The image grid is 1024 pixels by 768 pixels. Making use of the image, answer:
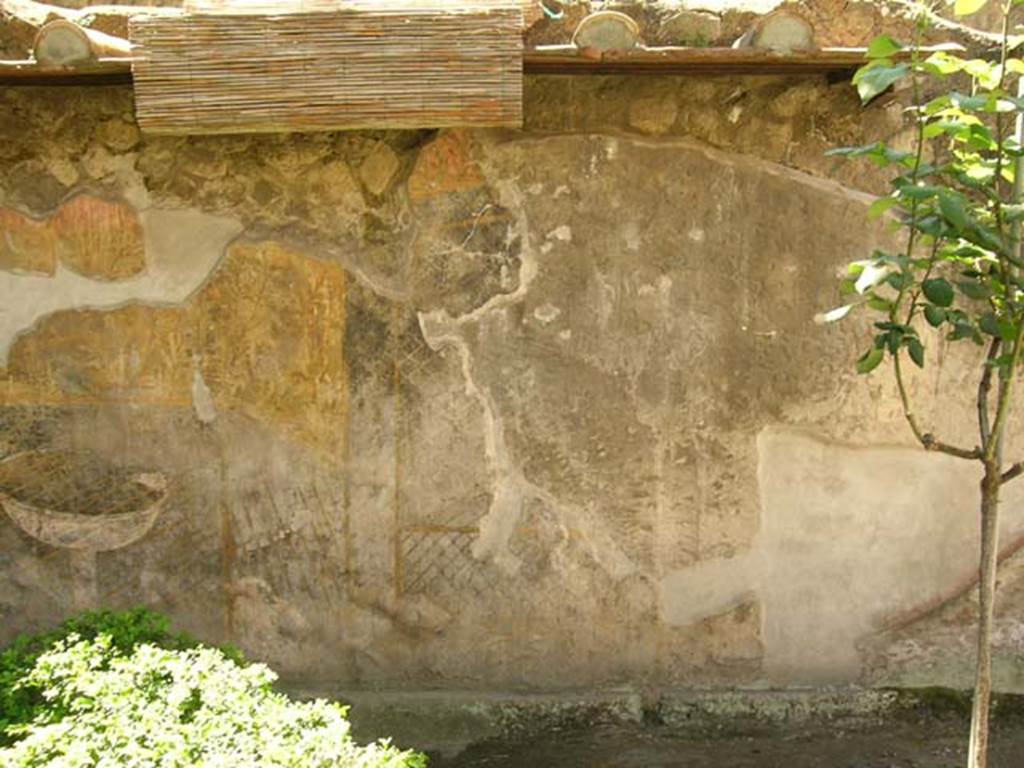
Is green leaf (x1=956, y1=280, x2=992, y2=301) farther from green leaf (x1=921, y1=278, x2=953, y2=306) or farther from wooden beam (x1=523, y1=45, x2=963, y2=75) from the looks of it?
wooden beam (x1=523, y1=45, x2=963, y2=75)

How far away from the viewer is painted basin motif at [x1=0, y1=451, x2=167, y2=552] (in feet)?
11.3

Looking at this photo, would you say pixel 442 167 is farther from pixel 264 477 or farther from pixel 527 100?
pixel 264 477

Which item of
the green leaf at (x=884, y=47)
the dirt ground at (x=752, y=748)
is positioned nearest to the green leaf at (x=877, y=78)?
the green leaf at (x=884, y=47)

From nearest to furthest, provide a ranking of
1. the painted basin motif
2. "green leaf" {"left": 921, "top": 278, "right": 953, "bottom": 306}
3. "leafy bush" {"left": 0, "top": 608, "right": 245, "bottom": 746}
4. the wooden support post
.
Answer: "green leaf" {"left": 921, "top": 278, "right": 953, "bottom": 306} → "leafy bush" {"left": 0, "top": 608, "right": 245, "bottom": 746} → the wooden support post → the painted basin motif

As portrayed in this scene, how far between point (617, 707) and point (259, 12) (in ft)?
7.57

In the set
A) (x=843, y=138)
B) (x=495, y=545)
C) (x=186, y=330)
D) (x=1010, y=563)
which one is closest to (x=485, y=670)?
(x=495, y=545)

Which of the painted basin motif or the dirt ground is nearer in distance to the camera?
the dirt ground

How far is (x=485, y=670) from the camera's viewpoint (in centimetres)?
351

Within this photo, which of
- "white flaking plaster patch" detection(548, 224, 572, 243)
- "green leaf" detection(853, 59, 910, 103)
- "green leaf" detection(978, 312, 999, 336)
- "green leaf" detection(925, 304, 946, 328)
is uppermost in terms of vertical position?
"green leaf" detection(853, 59, 910, 103)

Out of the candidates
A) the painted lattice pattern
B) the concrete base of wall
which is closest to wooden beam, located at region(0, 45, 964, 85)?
the painted lattice pattern

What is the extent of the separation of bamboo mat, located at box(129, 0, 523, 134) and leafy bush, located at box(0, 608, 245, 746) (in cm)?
134

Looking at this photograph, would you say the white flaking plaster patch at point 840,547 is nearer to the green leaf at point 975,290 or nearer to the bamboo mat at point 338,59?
the green leaf at point 975,290

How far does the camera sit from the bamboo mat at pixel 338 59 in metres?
2.93

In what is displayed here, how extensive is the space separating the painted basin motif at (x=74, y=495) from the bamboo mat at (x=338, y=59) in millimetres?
1166
